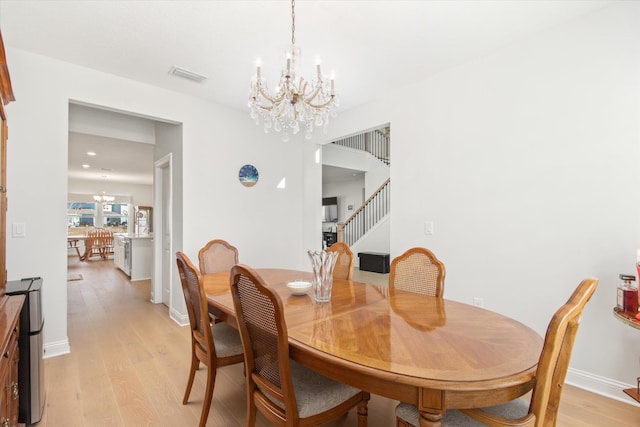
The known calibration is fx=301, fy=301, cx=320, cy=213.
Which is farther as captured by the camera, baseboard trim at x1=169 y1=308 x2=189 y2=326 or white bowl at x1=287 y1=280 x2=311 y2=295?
baseboard trim at x1=169 y1=308 x2=189 y2=326

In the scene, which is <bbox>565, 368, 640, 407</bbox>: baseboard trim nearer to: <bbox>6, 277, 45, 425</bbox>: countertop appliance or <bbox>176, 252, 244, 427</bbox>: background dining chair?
<bbox>176, 252, 244, 427</bbox>: background dining chair

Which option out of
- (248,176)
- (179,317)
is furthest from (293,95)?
(179,317)

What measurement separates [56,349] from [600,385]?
173 inches

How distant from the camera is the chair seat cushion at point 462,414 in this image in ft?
3.66

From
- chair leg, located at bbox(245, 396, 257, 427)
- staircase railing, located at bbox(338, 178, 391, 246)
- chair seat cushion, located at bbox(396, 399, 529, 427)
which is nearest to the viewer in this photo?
chair seat cushion, located at bbox(396, 399, 529, 427)

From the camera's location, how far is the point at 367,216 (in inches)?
301

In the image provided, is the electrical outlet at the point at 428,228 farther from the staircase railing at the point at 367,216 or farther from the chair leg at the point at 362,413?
the staircase railing at the point at 367,216

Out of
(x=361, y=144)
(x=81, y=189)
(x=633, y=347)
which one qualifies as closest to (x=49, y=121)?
(x=633, y=347)

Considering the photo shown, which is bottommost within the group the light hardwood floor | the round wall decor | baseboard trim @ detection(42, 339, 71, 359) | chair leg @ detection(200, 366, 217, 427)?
the light hardwood floor

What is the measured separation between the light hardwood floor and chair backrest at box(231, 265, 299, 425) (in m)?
0.68

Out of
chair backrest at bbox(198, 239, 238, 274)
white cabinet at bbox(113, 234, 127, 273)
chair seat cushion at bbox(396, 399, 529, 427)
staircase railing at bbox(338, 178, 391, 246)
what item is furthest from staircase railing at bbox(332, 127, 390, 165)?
chair seat cushion at bbox(396, 399, 529, 427)

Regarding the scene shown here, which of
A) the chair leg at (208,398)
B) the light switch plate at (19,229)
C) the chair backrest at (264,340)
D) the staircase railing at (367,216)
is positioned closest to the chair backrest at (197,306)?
the chair leg at (208,398)

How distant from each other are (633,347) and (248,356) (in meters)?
2.50

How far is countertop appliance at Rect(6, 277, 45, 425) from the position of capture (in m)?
1.73
